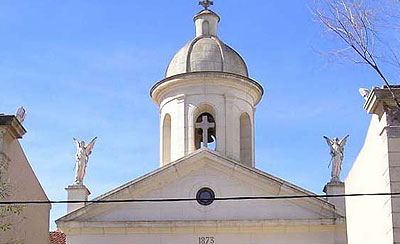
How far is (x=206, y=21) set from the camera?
107ft

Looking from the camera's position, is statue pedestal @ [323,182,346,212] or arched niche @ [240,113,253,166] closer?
statue pedestal @ [323,182,346,212]

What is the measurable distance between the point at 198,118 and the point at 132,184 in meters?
3.92

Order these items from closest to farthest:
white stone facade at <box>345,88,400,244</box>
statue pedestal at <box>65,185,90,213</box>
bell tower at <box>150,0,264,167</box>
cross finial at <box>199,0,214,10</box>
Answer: white stone facade at <box>345,88,400,244</box>
statue pedestal at <box>65,185,90,213</box>
bell tower at <box>150,0,264,167</box>
cross finial at <box>199,0,214,10</box>

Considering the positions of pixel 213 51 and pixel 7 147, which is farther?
pixel 213 51

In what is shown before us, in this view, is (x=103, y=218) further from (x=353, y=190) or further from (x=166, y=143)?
(x=353, y=190)

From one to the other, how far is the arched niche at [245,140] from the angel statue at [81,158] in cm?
513

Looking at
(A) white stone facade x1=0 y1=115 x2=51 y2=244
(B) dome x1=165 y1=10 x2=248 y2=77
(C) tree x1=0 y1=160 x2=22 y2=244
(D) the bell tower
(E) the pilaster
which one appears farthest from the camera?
(B) dome x1=165 y1=10 x2=248 y2=77

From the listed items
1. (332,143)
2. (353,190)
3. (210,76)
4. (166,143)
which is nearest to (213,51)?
(210,76)

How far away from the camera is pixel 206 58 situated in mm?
31188

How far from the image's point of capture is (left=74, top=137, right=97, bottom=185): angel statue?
28.8 m

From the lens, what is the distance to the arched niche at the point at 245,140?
31.2 metres

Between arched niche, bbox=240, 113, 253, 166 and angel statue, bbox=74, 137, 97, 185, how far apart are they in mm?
5128

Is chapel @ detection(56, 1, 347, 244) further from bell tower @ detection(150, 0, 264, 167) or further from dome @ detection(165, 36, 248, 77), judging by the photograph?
dome @ detection(165, 36, 248, 77)

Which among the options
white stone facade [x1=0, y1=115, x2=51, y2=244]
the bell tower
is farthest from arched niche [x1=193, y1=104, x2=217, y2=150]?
white stone facade [x1=0, y1=115, x2=51, y2=244]
